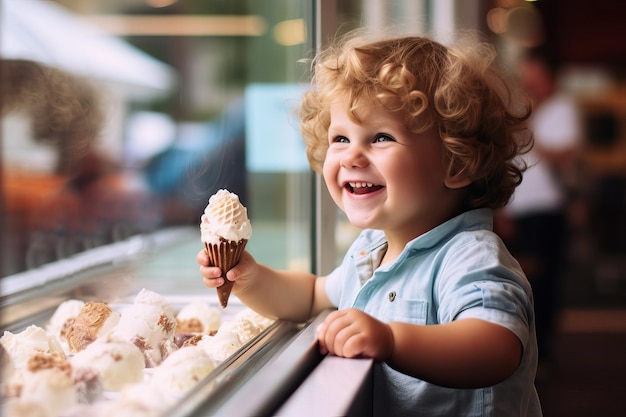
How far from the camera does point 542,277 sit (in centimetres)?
411

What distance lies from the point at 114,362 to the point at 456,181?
0.60m

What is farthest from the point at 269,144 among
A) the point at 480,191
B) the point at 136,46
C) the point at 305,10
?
the point at 480,191

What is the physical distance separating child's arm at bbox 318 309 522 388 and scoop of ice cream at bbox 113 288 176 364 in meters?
0.25

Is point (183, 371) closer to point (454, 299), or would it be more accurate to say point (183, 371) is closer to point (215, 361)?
point (215, 361)

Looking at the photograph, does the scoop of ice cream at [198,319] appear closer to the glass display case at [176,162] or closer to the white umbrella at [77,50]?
the glass display case at [176,162]

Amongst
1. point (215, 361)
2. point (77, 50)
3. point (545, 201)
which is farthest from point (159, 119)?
point (545, 201)

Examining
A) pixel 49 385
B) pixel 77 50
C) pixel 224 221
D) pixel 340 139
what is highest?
pixel 77 50

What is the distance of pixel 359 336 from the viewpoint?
36.2 inches

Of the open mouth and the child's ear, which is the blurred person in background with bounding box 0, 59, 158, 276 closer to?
the open mouth

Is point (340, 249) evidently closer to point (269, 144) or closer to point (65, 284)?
point (269, 144)

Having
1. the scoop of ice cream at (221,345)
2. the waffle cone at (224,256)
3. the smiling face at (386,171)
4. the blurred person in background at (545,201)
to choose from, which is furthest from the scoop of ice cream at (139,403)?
the blurred person in background at (545,201)

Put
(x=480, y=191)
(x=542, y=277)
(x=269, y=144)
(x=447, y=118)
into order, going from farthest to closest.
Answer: (x=542, y=277) < (x=269, y=144) < (x=480, y=191) < (x=447, y=118)

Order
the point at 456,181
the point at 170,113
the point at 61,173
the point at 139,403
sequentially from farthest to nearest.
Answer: the point at 170,113
the point at 61,173
the point at 456,181
the point at 139,403

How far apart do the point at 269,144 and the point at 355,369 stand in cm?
111
